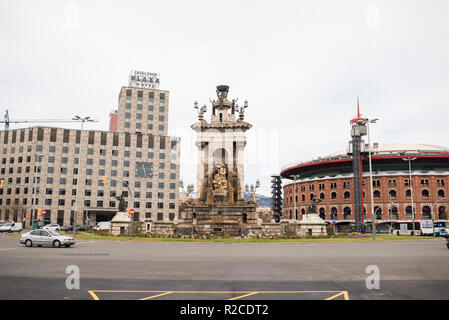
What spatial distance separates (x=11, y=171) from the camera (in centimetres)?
8825

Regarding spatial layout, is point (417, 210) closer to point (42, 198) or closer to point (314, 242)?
point (314, 242)

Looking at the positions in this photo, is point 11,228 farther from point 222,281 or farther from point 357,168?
point 357,168

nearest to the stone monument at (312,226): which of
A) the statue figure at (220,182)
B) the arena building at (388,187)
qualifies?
the statue figure at (220,182)

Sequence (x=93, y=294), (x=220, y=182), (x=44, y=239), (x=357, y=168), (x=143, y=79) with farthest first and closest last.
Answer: (x=143, y=79), (x=357, y=168), (x=220, y=182), (x=44, y=239), (x=93, y=294)

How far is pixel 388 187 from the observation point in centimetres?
8606

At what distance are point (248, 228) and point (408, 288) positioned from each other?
29.6 meters

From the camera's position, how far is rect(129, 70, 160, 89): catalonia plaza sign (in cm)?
11576

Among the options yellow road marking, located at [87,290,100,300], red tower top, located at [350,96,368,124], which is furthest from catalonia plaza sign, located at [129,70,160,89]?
yellow road marking, located at [87,290,100,300]

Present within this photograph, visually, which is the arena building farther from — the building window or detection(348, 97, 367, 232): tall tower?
detection(348, 97, 367, 232): tall tower

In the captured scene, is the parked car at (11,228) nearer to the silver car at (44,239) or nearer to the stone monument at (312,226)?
the silver car at (44,239)

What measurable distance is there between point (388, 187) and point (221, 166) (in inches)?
2276

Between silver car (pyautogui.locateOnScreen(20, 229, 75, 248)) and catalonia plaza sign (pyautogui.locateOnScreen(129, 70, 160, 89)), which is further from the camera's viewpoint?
catalonia plaza sign (pyautogui.locateOnScreen(129, 70, 160, 89))

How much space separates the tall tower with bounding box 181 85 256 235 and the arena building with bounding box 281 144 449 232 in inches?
1500

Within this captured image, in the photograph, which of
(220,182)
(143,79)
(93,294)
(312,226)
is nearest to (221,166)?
(220,182)
